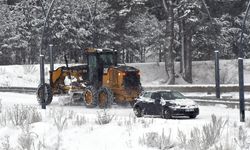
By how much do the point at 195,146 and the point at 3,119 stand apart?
7767 mm

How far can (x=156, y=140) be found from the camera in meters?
14.5

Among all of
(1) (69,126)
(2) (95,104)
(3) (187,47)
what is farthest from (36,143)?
(3) (187,47)

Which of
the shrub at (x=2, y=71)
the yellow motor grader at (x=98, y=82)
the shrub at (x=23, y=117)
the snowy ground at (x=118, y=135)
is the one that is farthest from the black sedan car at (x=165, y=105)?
the shrub at (x=2, y=71)

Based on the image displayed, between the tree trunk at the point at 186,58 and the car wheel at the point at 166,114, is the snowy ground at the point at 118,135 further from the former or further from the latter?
the tree trunk at the point at 186,58

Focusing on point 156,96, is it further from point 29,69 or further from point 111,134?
point 29,69

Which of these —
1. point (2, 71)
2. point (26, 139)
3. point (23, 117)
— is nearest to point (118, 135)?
point (26, 139)

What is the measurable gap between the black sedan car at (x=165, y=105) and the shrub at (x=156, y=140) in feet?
31.3

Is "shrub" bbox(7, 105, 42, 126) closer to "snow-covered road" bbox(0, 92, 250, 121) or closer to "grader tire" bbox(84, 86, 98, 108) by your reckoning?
"snow-covered road" bbox(0, 92, 250, 121)

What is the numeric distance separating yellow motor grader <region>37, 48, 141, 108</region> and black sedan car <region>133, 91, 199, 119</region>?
4124mm

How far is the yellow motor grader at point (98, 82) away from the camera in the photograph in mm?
30609

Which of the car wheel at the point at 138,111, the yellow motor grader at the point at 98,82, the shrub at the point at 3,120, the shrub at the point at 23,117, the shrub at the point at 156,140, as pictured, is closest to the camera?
the shrub at the point at 156,140

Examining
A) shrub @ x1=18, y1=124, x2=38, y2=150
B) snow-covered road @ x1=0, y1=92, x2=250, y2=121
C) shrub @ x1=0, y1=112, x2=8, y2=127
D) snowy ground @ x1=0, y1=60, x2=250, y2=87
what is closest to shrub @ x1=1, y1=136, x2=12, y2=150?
shrub @ x1=18, y1=124, x2=38, y2=150

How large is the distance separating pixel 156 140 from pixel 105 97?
15.9m

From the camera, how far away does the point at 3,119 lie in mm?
18688
